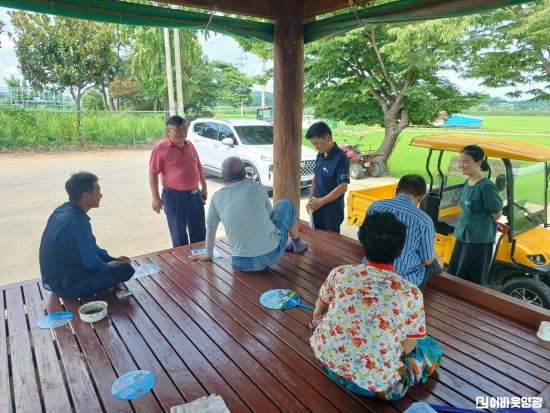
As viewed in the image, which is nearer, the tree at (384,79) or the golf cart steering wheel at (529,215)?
the golf cart steering wheel at (529,215)

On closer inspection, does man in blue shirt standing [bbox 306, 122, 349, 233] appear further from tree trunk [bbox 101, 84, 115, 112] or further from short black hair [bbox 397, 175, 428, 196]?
tree trunk [bbox 101, 84, 115, 112]

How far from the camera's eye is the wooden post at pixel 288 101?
3.63 m

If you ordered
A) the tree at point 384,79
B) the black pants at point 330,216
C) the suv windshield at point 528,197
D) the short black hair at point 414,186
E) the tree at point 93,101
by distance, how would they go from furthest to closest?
the tree at point 93,101 → the tree at point 384,79 → the black pants at point 330,216 → the suv windshield at point 528,197 → the short black hair at point 414,186

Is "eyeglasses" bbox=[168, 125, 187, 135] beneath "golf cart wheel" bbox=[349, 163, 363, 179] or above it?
above

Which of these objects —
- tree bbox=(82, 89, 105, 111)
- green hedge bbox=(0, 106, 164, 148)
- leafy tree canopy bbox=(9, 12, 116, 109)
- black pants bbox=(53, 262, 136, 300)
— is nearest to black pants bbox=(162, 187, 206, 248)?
black pants bbox=(53, 262, 136, 300)

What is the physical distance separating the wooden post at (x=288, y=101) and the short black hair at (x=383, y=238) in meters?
2.53

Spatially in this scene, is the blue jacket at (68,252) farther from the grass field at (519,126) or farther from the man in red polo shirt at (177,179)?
the grass field at (519,126)

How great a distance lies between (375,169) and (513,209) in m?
7.48

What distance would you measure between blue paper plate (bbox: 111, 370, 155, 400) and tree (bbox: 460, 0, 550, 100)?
27.3 ft

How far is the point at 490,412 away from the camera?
5.33ft

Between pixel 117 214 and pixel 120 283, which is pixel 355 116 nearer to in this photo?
pixel 117 214

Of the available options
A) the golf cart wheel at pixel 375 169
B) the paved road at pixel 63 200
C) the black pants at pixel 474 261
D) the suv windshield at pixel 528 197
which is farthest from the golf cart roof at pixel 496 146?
the golf cart wheel at pixel 375 169

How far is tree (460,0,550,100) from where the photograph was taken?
22.7 feet

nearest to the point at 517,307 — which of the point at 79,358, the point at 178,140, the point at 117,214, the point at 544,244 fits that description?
the point at 544,244
